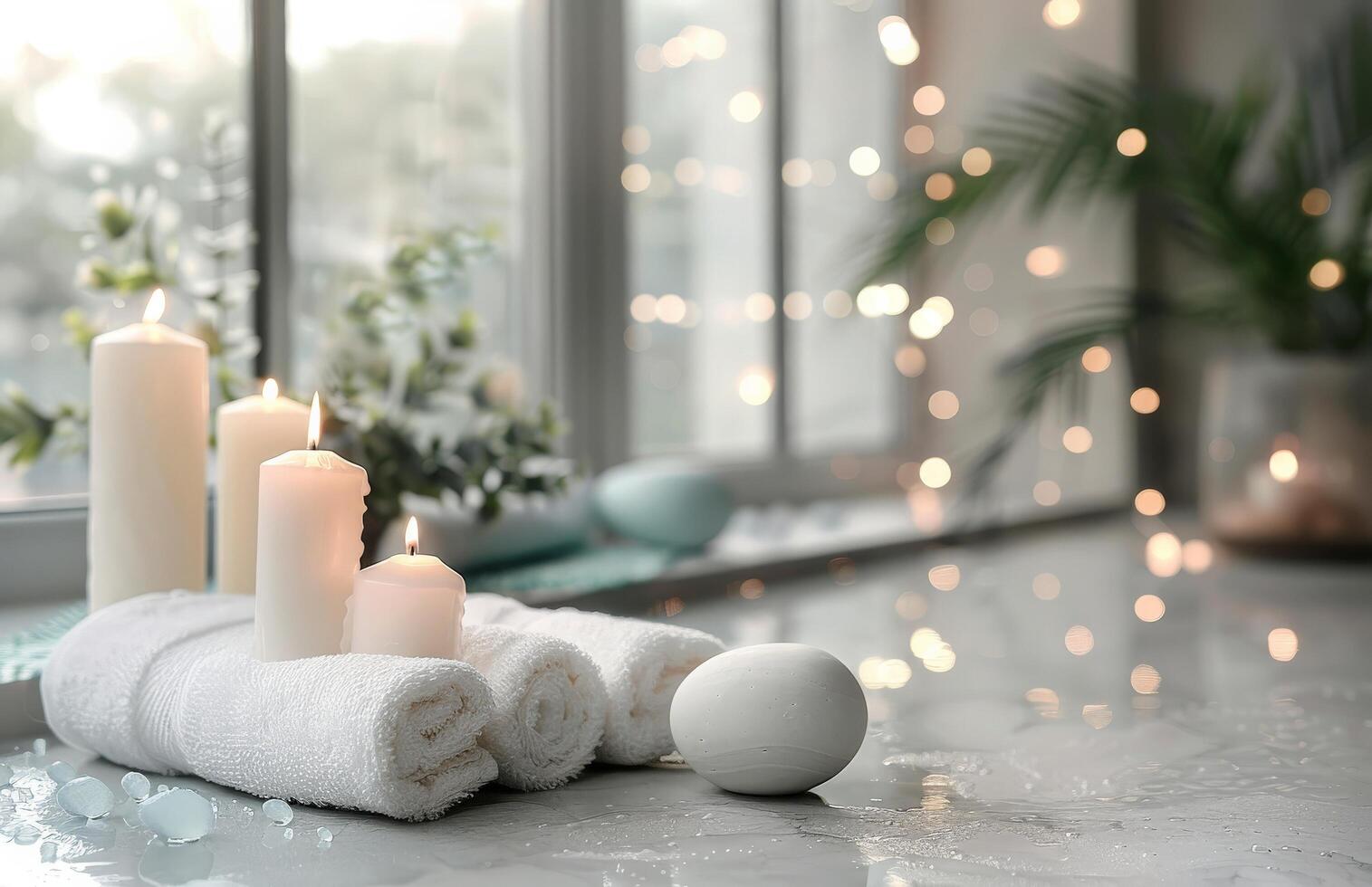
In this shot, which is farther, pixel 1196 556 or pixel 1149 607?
pixel 1196 556

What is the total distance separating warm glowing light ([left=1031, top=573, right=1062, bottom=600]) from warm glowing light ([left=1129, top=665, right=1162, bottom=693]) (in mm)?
433

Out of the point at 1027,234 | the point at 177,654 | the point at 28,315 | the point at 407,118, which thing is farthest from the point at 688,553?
→ the point at 1027,234

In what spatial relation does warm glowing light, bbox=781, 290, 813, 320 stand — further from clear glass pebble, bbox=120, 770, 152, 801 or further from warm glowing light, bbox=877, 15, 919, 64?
clear glass pebble, bbox=120, 770, 152, 801

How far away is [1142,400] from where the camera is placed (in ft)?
9.06

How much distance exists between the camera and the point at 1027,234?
2.70 m

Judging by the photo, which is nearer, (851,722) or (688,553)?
(851,722)

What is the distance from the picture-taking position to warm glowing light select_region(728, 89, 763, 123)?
226 cm

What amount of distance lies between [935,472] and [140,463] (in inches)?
75.8

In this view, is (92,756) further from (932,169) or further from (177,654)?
(932,169)

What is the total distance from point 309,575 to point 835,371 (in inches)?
70.8

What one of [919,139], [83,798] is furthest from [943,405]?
[83,798]

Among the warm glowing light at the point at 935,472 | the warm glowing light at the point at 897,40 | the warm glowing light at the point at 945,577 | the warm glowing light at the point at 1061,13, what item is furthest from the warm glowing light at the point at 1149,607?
the warm glowing light at the point at 1061,13

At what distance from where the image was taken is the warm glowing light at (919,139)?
105 inches

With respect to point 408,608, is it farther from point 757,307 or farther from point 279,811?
point 757,307
